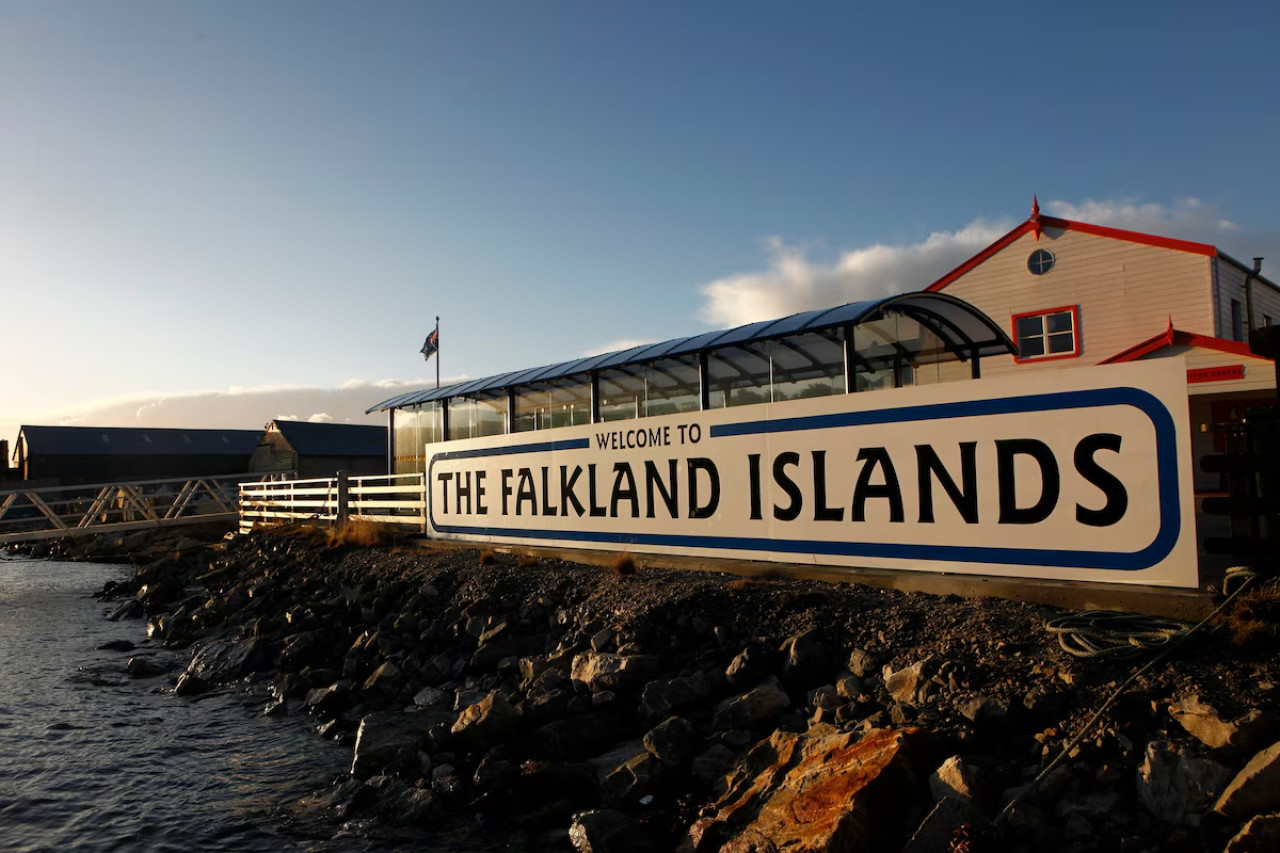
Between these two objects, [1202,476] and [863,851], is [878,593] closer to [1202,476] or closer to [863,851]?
[863,851]

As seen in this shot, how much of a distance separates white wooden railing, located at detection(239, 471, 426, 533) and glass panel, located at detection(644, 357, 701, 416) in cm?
556

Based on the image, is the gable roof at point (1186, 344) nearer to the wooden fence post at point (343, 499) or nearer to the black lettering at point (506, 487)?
the black lettering at point (506, 487)

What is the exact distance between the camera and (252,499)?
91.8 feet

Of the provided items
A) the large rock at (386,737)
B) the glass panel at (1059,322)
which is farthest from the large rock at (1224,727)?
the glass panel at (1059,322)

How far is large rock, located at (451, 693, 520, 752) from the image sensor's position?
7.41 m

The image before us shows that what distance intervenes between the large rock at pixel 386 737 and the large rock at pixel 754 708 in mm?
2894

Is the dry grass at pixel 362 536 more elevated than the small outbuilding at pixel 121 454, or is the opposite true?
the small outbuilding at pixel 121 454

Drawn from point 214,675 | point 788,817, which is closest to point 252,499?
point 214,675

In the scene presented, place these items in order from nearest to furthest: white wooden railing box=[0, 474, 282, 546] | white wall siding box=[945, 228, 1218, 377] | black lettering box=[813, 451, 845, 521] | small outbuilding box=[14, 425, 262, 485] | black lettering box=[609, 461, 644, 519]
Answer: black lettering box=[813, 451, 845, 521], black lettering box=[609, 461, 644, 519], white wall siding box=[945, 228, 1218, 377], white wooden railing box=[0, 474, 282, 546], small outbuilding box=[14, 425, 262, 485]

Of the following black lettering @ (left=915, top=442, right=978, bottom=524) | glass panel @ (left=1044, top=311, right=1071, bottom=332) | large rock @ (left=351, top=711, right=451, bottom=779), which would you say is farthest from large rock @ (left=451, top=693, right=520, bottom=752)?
glass panel @ (left=1044, top=311, right=1071, bottom=332)

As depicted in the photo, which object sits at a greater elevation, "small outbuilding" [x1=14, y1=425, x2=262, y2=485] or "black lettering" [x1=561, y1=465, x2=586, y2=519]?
"small outbuilding" [x1=14, y1=425, x2=262, y2=485]

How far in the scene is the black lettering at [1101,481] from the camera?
23.3 feet

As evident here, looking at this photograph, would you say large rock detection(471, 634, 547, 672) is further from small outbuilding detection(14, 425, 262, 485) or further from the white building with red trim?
small outbuilding detection(14, 425, 262, 485)

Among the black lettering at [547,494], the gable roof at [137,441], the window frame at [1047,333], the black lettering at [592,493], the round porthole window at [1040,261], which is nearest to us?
the black lettering at [592,493]
